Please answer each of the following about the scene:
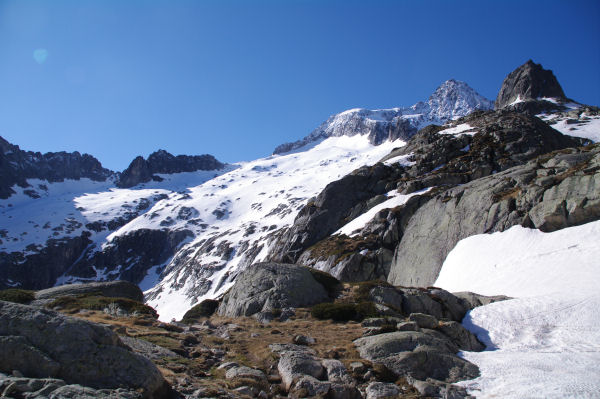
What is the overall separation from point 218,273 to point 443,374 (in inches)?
3886

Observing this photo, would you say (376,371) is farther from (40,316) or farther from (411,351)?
(40,316)

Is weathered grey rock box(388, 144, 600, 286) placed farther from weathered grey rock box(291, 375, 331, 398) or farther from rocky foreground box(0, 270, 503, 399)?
weathered grey rock box(291, 375, 331, 398)

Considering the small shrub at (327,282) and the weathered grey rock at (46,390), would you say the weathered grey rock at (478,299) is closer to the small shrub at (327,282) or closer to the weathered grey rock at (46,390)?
the small shrub at (327,282)

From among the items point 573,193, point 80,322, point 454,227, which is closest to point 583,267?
point 573,193

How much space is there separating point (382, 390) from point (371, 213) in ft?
170

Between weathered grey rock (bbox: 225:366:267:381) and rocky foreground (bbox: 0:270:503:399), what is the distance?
0.13ft

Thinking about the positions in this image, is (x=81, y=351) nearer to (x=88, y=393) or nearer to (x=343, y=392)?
(x=88, y=393)

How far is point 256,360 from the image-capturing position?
1441 centimetres

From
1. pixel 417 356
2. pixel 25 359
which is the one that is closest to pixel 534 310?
pixel 417 356

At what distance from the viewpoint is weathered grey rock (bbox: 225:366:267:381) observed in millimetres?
12164

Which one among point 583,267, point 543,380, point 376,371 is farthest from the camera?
point 583,267

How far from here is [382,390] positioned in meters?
11.7

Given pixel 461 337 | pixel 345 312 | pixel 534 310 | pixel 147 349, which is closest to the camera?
pixel 147 349

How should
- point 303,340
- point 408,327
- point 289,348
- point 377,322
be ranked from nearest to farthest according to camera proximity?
point 289,348
point 303,340
point 408,327
point 377,322
